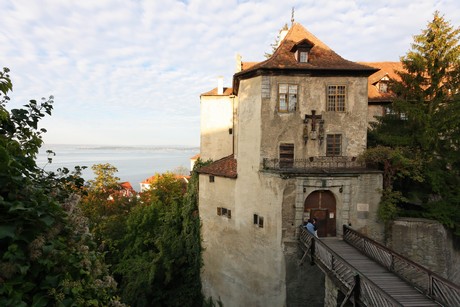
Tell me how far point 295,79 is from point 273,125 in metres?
2.58

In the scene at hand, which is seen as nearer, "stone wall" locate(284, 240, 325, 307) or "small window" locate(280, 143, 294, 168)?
"stone wall" locate(284, 240, 325, 307)

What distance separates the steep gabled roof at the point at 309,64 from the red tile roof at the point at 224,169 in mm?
5280

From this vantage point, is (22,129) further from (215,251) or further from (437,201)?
(437,201)

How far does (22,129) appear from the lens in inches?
177

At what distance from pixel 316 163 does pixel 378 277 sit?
19.9ft

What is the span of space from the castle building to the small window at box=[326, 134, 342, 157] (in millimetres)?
48

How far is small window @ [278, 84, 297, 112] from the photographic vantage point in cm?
1395

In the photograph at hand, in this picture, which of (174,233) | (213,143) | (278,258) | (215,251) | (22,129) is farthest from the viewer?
(213,143)

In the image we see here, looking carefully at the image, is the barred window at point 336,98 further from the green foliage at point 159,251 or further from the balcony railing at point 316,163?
the green foliage at point 159,251

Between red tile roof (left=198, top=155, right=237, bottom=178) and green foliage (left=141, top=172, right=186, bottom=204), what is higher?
red tile roof (left=198, top=155, right=237, bottom=178)

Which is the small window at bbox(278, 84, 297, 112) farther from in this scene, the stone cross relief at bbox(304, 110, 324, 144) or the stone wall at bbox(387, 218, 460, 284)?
the stone wall at bbox(387, 218, 460, 284)

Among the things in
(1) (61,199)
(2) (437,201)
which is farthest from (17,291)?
(2) (437,201)

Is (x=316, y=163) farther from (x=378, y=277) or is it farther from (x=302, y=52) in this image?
(x=378, y=277)

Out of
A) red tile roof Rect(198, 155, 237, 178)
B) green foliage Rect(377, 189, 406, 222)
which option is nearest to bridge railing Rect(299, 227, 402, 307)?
green foliage Rect(377, 189, 406, 222)
